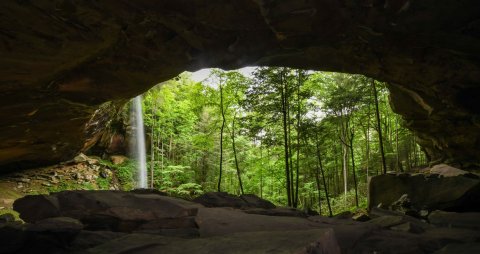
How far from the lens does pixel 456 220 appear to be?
629 cm

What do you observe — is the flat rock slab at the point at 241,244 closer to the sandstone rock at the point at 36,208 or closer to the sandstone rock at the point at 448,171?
the sandstone rock at the point at 36,208

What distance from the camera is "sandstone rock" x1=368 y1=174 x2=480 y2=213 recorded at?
855 cm

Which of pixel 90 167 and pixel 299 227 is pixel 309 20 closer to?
pixel 299 227

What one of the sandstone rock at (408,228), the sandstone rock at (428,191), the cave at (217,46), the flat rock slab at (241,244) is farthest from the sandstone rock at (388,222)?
the sandstone rock at (428,191)

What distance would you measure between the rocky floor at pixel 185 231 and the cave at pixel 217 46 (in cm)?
88

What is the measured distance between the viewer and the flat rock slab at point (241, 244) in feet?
10.00

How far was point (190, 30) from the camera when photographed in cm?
741

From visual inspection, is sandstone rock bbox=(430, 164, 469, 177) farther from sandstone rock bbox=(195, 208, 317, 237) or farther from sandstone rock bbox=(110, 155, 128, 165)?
sandstone rock bbox=(110, 155, 128, 165)

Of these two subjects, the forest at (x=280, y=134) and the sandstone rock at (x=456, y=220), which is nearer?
the sandstone rock at (x=456, y=220)

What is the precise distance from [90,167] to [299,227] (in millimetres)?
19923

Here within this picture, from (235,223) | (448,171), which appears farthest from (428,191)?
(235,223)

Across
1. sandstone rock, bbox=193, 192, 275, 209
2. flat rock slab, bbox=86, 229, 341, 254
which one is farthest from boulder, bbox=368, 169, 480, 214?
flat rock slab, bbox=86, 229, 341, 254

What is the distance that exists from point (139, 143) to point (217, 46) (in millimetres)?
21738

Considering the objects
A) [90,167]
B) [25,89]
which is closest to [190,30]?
[25,89]
